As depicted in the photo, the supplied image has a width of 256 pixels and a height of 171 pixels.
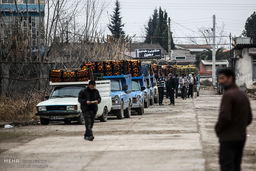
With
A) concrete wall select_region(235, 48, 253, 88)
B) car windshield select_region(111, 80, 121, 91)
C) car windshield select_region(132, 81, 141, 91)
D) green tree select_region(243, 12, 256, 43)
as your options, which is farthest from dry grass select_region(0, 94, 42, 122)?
green tree select_region(243, 12, 256, 43)

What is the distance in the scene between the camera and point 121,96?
24391 mm

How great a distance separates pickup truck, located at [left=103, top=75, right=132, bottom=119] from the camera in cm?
2400

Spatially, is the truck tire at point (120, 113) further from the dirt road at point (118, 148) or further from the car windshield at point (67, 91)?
the dirt road at point (118, 148)

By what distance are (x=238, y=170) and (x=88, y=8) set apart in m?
28.8

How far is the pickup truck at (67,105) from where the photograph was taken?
20.7 m

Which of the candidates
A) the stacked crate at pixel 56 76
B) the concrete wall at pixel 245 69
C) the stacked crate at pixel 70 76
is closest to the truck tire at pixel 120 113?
the stacked crate at pixel 70 76

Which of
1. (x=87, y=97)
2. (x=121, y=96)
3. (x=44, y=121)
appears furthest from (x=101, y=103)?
(x=87, y=97)

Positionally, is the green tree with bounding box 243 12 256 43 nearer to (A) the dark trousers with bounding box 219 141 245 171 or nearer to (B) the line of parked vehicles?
(B) the line of parked vehicles

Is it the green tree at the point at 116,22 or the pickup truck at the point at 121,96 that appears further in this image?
the green tree at the point at 116,22

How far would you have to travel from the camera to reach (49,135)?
1755cm

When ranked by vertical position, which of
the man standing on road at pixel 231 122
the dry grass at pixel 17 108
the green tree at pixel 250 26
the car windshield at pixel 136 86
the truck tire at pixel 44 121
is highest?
the green tree at pixel 250 26

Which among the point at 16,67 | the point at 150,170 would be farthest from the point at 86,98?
the point at 16,67

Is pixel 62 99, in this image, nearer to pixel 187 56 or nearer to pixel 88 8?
pixel 88 8

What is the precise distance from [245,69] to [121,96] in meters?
28.9
